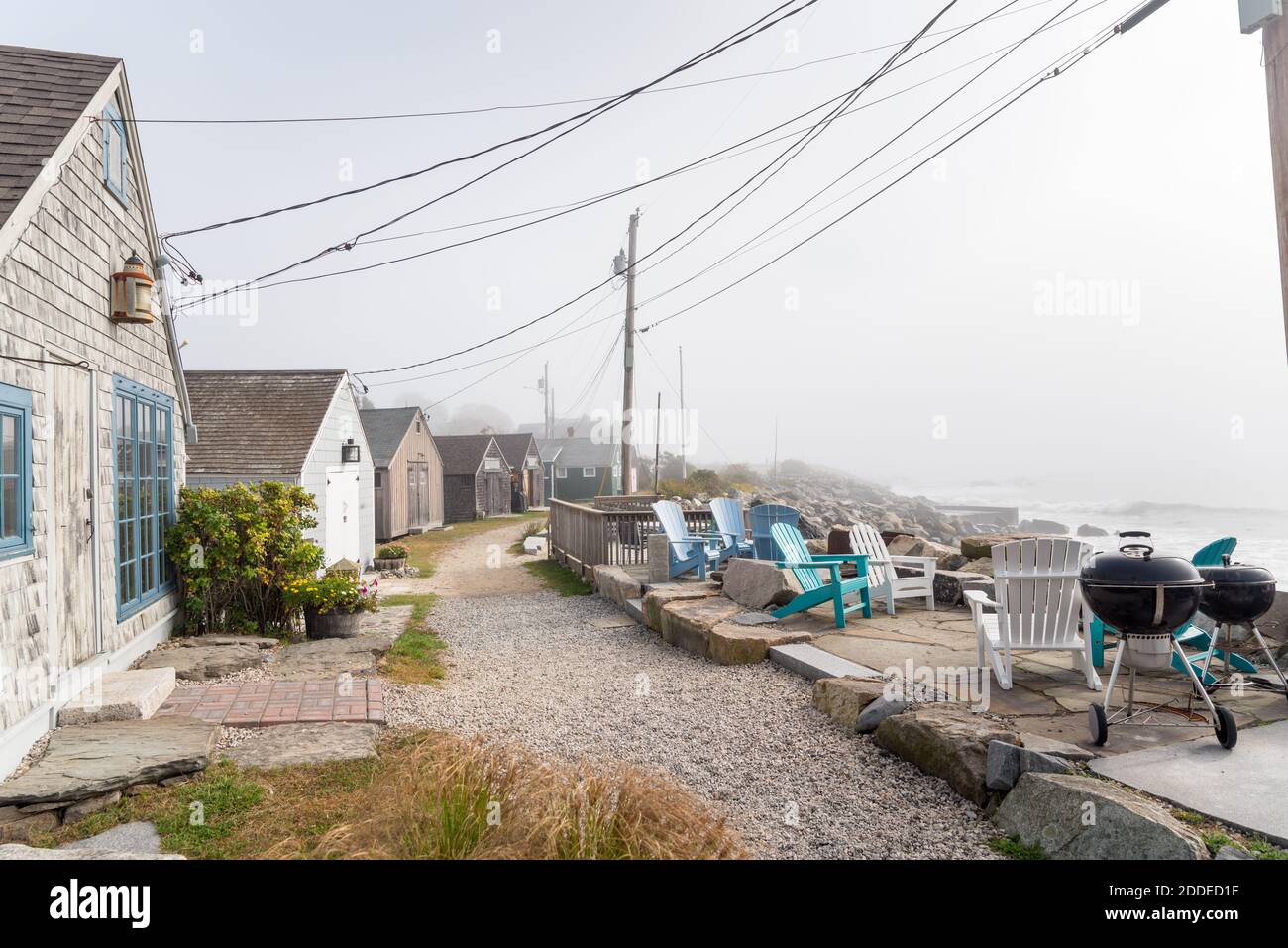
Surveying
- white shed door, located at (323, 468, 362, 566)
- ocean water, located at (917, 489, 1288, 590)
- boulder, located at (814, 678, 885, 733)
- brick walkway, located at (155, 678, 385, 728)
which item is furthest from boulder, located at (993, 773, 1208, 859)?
ocean water, located at (917, 489, 1288, 590)

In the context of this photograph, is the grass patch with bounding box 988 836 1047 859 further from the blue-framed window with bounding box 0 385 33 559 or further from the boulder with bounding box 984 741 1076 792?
the blue-framed window with bounding box 0 385 33 559

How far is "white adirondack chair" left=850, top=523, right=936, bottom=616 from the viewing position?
788cm

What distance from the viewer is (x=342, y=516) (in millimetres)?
15266

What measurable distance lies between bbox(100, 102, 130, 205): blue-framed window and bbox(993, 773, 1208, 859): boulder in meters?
7.44

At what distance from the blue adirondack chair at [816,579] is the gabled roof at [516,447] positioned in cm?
3160

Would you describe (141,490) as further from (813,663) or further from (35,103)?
(813,663)

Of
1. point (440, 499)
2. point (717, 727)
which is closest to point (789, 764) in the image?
point (717, 727)

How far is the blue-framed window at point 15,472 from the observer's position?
14.4 feet

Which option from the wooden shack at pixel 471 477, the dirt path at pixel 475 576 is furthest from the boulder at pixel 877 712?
the wooden shack at pixel 471 477

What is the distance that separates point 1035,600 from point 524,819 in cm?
367

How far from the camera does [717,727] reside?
5.07 meters

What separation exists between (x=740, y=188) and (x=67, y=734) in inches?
382

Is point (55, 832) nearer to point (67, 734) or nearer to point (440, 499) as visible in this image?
point (67, 734)

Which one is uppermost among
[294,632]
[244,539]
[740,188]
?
[740,188]
